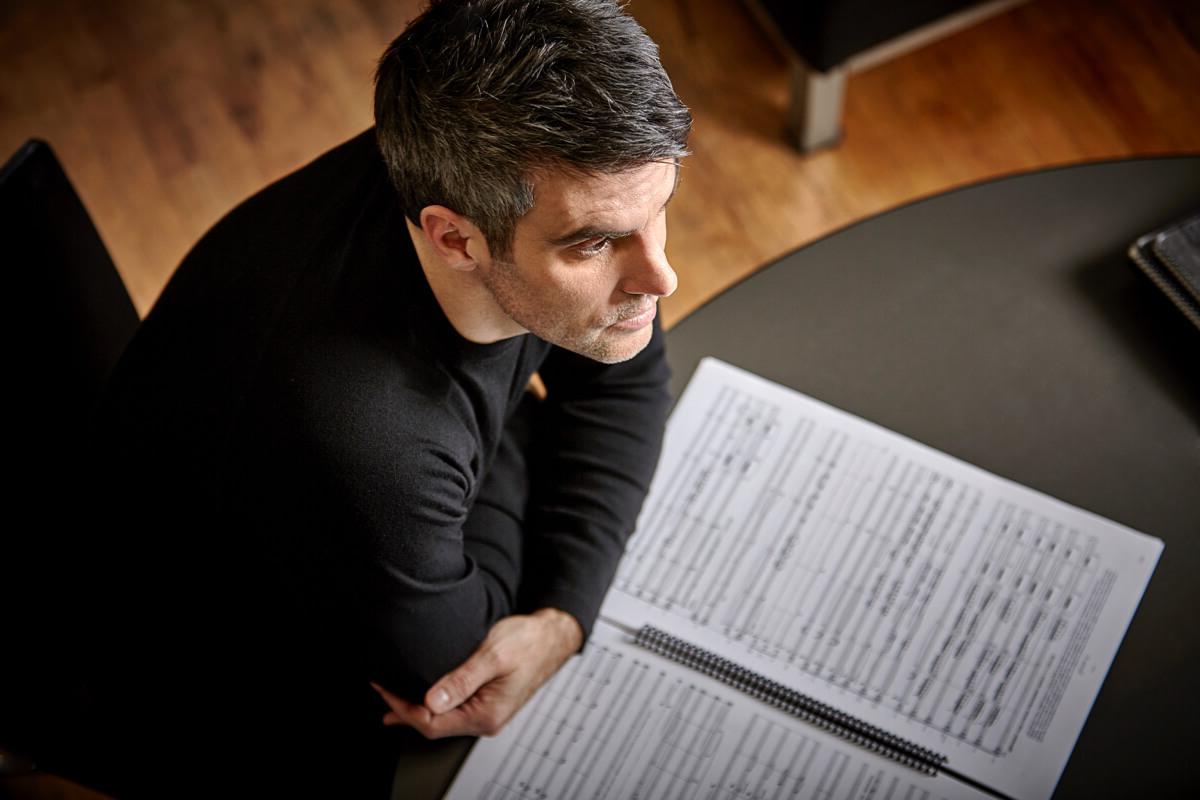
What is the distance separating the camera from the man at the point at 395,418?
0.90 meters

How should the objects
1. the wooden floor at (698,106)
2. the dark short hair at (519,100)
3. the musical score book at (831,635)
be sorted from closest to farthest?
the dark short hair at (519,100)
the musical score book at (831,635)
the wooden floor at (698,106)

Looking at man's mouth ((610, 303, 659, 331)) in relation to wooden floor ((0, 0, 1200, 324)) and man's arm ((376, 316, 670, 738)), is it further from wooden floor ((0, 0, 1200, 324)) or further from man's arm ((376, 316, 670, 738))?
wooden floor ((0, 0, 1200, 324))

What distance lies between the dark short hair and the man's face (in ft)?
0.05

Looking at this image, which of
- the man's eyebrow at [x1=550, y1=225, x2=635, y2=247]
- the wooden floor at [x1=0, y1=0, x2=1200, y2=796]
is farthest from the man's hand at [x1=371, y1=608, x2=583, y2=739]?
the wooden floor at [x1=0, y1=0, x2=1200, y2=796]

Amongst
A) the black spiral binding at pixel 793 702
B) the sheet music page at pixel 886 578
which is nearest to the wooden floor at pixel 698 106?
the sheet music page at pixel 886 578

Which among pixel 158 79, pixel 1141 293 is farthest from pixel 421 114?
pixel 158 79

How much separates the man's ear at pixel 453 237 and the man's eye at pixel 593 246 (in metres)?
0.08

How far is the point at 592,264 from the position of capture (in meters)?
0.97

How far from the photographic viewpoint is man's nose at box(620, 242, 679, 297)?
97cm

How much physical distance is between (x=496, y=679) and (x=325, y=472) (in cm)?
25

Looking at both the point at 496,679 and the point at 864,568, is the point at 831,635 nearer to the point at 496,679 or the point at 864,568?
the point at 864,568

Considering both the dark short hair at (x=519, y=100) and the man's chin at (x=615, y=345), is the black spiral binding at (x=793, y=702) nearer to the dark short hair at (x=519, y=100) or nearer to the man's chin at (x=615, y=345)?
the man's chin at (x=615, y=345)

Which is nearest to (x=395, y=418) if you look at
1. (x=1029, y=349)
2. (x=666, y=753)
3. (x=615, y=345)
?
(x=615, y=345)

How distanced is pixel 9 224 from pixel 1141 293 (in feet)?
3.58
